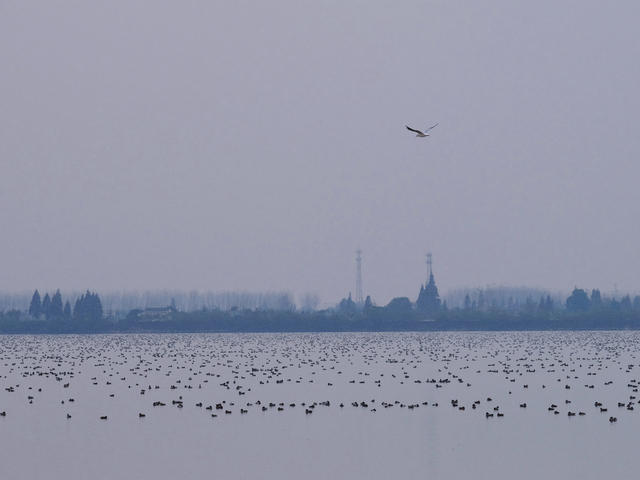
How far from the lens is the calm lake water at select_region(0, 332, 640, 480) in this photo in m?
29.8

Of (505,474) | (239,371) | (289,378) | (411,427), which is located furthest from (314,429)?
(239,371)

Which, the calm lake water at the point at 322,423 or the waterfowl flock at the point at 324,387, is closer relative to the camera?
the calm lake water at the point at 322,423

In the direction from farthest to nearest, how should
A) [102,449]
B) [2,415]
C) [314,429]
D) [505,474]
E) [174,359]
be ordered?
1. [174,359]
2. [2,415]
3. [314,429]
4. [102,449]
5. [505,474]

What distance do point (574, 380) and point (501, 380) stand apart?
342 cm

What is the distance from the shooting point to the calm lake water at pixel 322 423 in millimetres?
29781

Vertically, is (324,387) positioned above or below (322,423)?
above

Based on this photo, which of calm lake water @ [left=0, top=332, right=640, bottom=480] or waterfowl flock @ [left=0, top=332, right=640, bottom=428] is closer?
calm lake water @ [left=0, top=332, right=640, bottom=480]

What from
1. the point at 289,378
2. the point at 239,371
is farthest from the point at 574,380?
the point at 239,371

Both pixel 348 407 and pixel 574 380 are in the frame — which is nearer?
pixel 348 407

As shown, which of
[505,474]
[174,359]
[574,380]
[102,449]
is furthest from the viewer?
[174,359]

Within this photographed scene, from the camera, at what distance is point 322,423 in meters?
37.8

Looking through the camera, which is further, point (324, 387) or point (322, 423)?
point (324, 387)

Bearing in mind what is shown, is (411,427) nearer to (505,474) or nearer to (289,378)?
(505,474)

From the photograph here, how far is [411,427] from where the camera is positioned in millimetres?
36562
